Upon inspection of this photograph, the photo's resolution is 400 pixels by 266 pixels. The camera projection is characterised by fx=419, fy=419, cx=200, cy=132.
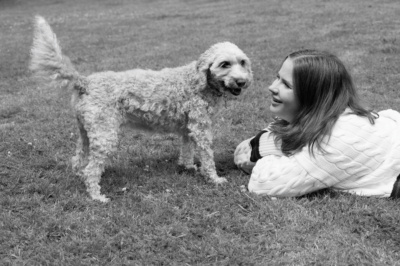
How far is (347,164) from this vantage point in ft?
14.3

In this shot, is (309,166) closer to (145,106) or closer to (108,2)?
(145,106)

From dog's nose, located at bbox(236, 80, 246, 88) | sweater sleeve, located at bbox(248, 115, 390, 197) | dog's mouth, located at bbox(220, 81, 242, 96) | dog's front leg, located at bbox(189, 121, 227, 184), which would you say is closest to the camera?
sweater sleeve, located at bbox(248, 115, 390, 197)

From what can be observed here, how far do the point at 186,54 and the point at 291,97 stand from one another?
8.17 metres

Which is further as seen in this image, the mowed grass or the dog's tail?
the dog's tail

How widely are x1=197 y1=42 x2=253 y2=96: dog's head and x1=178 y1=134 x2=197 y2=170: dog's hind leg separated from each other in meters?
0.95

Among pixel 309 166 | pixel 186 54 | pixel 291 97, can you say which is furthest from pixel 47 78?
pixel 186 54

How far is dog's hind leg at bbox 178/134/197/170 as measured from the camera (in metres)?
5.67

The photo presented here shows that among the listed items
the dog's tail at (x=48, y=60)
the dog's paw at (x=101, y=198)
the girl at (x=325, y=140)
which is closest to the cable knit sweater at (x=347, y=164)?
the girl at (x=325, y=140)

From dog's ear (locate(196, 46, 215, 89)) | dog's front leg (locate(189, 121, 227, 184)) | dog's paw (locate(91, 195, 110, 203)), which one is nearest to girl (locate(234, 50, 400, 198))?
dog's front leg (locate(189, 121, 227, 184))

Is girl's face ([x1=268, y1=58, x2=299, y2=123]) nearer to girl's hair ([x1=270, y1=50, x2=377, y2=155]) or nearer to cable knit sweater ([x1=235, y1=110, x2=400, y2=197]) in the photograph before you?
girl's hair ([x1=270, y1=50, x2=377, y2=155])

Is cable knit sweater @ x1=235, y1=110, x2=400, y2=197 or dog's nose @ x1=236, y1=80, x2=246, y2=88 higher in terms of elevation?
dog's nose @ x1=236, y1=80, x2=246, y2=88

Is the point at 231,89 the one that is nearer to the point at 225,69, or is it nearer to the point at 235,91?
the point at 235,91

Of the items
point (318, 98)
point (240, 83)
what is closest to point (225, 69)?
point (240, 83)

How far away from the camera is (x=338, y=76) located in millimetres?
4555
